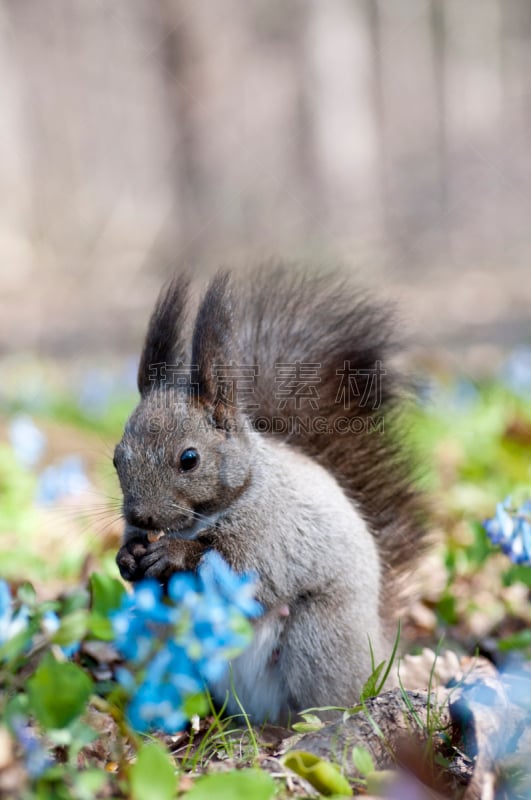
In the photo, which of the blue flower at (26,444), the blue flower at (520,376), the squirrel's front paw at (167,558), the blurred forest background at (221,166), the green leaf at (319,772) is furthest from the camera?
the blurred forest background at (221,166)

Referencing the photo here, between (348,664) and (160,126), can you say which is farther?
(160,126)

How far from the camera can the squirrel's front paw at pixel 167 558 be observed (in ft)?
5.41

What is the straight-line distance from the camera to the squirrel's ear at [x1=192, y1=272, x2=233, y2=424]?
1699mm

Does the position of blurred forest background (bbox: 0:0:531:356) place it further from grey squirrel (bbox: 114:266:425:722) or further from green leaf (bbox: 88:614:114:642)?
green leaf (bbox: 88:614:114:642)

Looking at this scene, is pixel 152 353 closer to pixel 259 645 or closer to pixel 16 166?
pixel 259 645

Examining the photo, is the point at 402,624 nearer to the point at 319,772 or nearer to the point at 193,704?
the point at 319,772

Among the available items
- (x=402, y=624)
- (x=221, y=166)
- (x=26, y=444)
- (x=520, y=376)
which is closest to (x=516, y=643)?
(x=402, y=624)

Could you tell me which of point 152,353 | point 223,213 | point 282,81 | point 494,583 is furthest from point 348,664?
point 282,81

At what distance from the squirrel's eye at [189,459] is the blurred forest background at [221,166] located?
5760mm

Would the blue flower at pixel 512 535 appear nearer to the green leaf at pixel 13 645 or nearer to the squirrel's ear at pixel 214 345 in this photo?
the squirrel's ear at pixel 214 345

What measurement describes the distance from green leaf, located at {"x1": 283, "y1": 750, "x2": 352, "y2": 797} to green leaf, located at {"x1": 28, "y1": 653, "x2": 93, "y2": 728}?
1.35 feet

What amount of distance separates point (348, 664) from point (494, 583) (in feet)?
3.00

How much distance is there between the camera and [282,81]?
39.8ft

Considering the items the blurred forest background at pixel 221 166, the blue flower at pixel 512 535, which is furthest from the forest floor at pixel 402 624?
the blurred forest background at pixel 221 166
